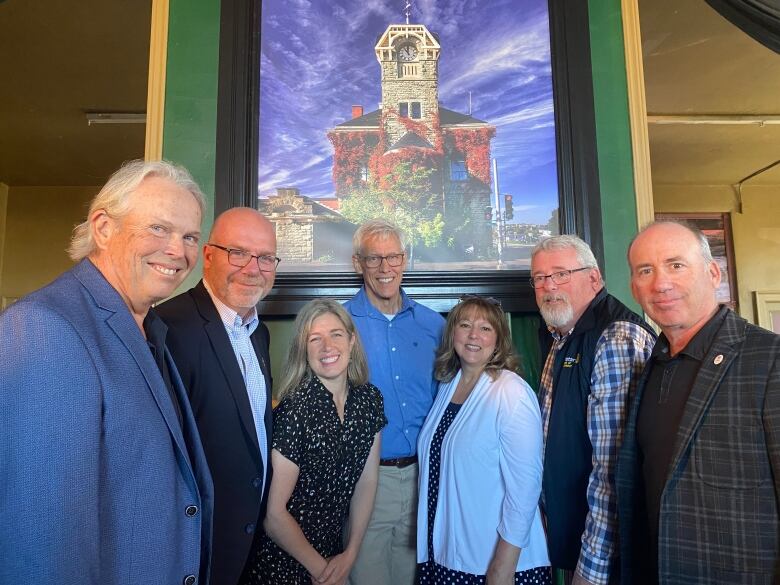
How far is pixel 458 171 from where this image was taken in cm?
283

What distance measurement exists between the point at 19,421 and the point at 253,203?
6.41 feet

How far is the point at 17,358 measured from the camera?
3.00ft

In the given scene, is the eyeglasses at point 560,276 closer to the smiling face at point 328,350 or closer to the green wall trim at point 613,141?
the smiling face at point 328,350

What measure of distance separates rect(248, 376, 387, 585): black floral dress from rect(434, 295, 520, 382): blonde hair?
1.37 feet

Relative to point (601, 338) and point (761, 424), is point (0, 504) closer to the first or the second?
point (761, 424)

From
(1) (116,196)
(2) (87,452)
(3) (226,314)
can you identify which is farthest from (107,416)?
(3) (226,314)

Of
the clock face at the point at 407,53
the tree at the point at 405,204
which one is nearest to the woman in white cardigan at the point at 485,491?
the tree at the point at 405,204

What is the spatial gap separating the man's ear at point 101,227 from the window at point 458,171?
1.90 metres

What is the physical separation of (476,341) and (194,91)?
75.8 inches

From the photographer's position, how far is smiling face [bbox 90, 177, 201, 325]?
121cm

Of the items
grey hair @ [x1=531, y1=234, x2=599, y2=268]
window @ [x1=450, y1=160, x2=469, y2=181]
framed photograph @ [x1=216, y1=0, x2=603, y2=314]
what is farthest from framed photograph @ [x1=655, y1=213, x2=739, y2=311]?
grey hair @ [x1=531, y1=234, x2=599, y2=268]

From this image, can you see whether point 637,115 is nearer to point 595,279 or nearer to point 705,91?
point 595,279

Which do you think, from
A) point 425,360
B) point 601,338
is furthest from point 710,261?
point 425,360

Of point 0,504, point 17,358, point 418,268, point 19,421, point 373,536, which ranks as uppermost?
point 418,268
